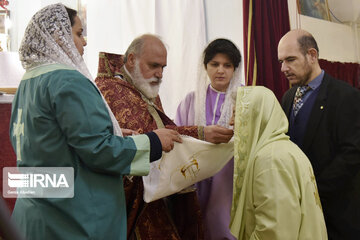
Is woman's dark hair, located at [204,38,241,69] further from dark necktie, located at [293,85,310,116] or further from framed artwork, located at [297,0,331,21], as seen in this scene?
framed artwork, located at [297,0,331,21]

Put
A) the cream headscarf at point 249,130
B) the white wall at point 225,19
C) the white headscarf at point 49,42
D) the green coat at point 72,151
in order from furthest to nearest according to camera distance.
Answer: the white wall at point 225,19, the cream headscarf at point 249,130, the white headscarf at point 49,42, the green coat at point 72,151

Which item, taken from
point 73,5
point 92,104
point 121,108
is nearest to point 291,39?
point 121,108

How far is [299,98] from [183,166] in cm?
96

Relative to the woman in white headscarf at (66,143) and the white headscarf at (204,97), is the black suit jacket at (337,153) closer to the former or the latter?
the white headscarf at (204,97)

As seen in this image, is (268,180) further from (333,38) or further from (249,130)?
(333,38)

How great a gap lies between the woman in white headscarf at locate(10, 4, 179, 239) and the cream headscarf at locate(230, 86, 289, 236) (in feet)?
1.85

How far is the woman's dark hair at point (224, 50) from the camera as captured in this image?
2.80 metres

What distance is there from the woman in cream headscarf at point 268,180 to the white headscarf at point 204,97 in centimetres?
66

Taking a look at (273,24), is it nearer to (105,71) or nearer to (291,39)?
(291,39)

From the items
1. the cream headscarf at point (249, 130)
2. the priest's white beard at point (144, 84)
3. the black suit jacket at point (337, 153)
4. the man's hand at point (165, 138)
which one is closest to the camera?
the man's hand at point (165, 138)

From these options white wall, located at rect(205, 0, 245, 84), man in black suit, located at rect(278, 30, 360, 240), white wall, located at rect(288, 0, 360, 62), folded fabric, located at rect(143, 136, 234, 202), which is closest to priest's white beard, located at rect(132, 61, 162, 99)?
folded fabric, located at rect(143, 136, 234, 202)

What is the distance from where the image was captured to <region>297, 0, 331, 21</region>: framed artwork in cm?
514

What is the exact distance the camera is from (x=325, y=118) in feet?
7.90

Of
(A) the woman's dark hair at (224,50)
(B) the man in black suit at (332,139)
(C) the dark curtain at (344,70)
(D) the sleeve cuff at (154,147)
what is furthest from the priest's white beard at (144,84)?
(C) the dark curtain at (344,70)
